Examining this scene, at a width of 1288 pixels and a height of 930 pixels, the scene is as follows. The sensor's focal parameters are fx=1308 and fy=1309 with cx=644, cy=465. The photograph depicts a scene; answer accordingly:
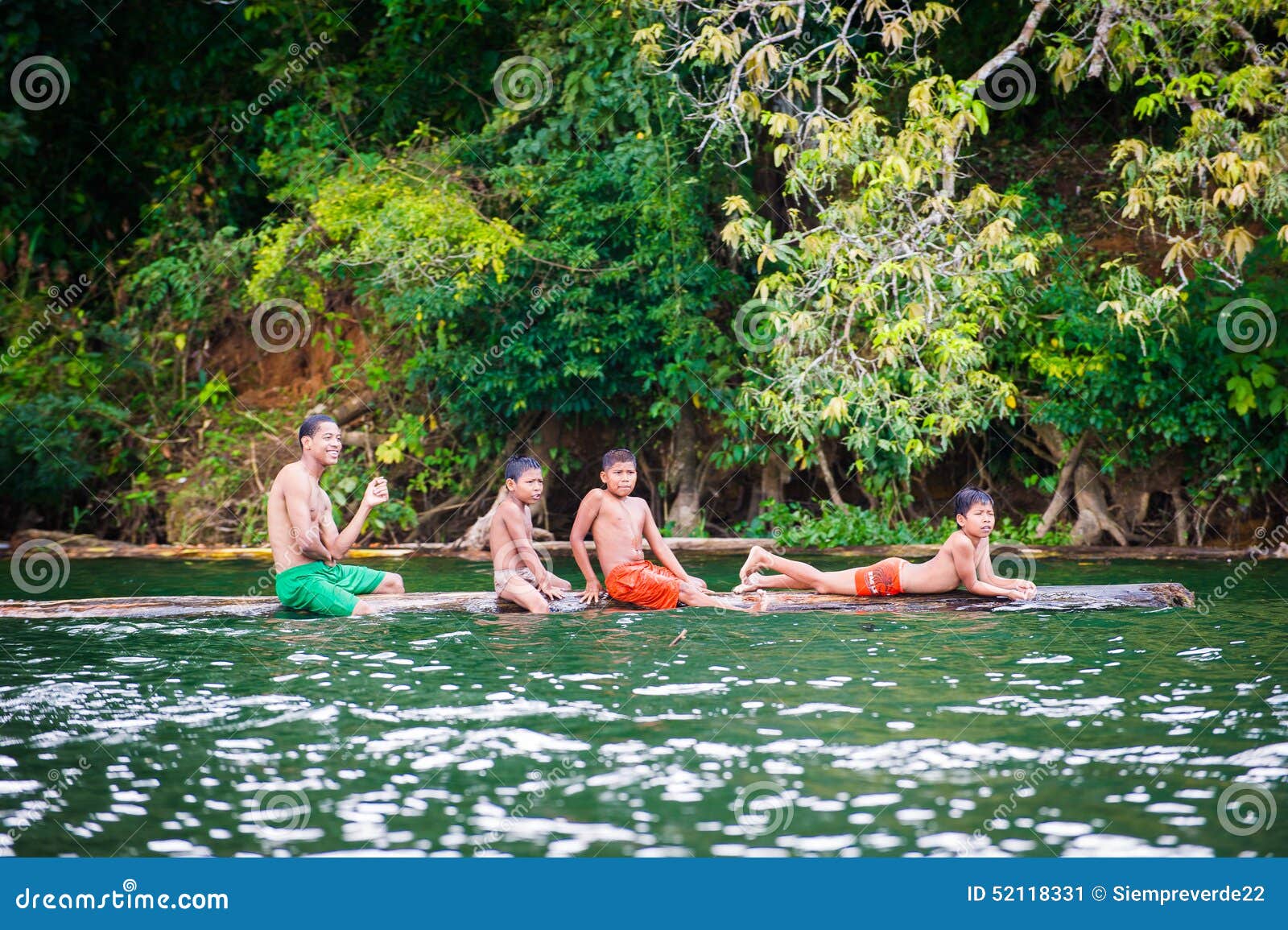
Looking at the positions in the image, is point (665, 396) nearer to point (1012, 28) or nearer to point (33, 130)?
point (1012, 28)

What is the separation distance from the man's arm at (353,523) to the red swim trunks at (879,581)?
11.2ft
